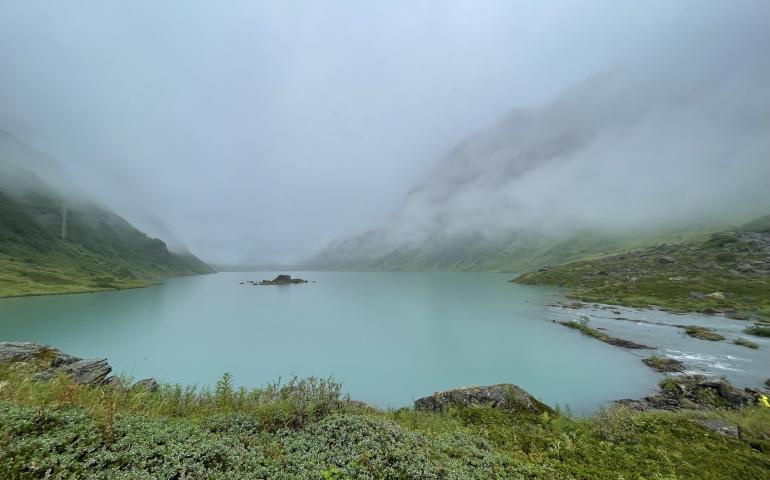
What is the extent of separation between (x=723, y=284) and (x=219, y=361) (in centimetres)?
11832

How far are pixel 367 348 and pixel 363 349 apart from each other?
676mm

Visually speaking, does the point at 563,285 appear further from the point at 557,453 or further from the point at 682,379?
the point at 557,453

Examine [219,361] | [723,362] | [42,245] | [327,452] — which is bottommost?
[723,362]

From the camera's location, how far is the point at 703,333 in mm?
43594

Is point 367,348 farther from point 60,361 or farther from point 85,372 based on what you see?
point 85,372

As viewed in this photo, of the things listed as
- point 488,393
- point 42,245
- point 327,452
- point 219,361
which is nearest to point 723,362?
point 488,393

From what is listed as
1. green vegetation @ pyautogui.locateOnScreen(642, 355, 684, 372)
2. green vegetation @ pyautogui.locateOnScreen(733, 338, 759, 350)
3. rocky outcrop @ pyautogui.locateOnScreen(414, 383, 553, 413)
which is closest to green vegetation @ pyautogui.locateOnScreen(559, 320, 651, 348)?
green vegetation @ pyautogui.locateOnScreen(642, 355, 684, 372)

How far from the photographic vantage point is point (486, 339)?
148ft

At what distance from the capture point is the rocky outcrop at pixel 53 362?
13.8 m

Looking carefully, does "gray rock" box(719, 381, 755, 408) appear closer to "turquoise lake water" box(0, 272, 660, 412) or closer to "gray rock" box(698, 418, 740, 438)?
"turquoise lake water" box(0, 272, 660, 412)

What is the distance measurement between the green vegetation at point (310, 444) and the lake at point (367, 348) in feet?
51.8

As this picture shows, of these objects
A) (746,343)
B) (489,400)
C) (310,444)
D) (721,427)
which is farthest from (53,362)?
(746,343)

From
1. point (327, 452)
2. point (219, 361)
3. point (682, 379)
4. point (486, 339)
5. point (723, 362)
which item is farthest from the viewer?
point (486, 339)

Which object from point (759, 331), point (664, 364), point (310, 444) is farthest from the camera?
point (759, 331)
